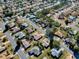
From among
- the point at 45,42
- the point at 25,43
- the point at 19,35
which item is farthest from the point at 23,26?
the point at 45,42

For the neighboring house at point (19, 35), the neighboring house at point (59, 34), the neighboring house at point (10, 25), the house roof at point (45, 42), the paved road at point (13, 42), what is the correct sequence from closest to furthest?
the paved road at point (13, 42)
the house roof at point (45, 42)
the neighboring house at point (59, 34)
the neighboring house at point (19, 35)
the neighboring house at point (10, 25)

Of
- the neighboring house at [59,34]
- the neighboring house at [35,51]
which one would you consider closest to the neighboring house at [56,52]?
the neighboring house at [35,51]

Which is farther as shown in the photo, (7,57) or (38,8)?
(38,8)

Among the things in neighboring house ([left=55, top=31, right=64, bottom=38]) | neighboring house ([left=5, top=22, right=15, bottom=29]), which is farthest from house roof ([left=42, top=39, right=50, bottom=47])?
neighboring house ([left=5, top=22, right=15, bottom=29])

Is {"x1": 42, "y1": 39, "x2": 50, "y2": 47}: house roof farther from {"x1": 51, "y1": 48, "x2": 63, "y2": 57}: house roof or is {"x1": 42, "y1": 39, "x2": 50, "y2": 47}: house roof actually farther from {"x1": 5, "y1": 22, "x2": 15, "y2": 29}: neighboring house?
{"x1": 5, "y1": 22, "x2": 15, "y2": 29}: neighboring house

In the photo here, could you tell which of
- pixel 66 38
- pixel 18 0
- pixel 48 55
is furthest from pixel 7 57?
pixel 18 0

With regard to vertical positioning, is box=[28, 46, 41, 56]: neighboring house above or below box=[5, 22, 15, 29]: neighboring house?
below

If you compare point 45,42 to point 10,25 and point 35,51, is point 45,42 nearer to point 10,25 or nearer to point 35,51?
point 35,51

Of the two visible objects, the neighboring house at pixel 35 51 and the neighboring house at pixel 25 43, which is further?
the neighboring house at pixel 25 43

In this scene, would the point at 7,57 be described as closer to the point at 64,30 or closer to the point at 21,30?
the point at 21,30

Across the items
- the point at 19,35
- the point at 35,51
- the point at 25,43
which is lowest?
the point at 35,51

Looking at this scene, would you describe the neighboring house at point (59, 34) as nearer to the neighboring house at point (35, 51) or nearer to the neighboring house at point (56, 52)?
the neighboring house at point (56, 52)
